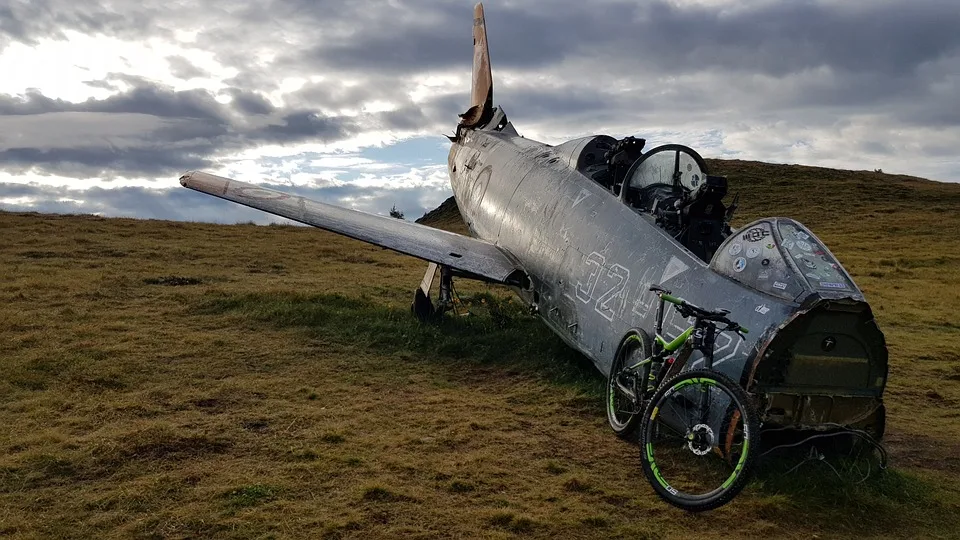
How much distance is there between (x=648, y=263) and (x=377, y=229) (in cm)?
611

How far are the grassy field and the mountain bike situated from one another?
33cm

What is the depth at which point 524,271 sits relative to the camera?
11297mm

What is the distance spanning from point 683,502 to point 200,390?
6095mm

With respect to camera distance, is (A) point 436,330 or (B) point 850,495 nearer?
(B) point 850,495

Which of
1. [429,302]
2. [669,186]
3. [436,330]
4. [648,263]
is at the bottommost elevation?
[436,330]

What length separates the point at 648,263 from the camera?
311 inches

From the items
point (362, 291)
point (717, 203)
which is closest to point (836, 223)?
point (362, 291)

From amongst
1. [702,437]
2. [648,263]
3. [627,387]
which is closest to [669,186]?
[648,263]

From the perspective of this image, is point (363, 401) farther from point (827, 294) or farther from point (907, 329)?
point (907, 329)

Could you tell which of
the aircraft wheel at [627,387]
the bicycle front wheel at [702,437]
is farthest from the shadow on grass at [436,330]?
the bicycle front wheel at [702,437]

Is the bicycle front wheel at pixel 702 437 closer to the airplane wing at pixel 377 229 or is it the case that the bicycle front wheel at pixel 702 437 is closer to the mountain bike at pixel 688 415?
the mountain bike at pixel 688 415

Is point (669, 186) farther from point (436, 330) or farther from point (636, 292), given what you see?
point (436, 330)

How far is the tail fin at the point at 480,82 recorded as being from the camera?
18.6 m

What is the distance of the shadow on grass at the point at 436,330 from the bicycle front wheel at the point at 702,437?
2.11 metres
